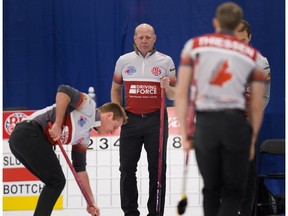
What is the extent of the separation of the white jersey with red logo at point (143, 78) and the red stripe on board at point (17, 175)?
1.12 meters

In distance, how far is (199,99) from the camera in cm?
354

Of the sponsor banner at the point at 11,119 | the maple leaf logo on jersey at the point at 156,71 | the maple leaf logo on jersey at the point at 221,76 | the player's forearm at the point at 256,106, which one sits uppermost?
the maple leaf logo on jersey at the point at 156,71

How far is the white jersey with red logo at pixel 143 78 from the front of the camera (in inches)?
200

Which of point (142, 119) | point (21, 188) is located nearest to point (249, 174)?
point (142, 119)

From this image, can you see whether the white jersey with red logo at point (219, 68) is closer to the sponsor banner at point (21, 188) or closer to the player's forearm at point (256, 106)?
the player's forearm at point (256, 106)

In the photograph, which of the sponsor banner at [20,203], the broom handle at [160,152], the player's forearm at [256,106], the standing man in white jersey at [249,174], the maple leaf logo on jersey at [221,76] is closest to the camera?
the maple leaf logo on jersey at [221,76]

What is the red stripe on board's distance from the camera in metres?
5.70

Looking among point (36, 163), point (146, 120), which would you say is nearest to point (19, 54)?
point (146, 120)

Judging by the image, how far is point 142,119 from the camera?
5082mm

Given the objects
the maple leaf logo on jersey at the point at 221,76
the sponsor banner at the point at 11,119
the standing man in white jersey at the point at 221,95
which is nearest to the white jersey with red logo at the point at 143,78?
the sponsor banner at the point at 11,119

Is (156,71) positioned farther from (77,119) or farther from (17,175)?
(17,175)

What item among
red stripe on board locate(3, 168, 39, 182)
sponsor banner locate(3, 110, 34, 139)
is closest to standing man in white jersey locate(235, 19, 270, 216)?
red stripe on board locate(3, 168, 39, 182)

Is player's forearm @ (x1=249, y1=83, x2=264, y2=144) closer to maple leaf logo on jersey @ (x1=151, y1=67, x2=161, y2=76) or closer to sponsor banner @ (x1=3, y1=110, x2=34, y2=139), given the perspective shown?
maple leaf logo on jersey @ (x1=151, y1=67, x2=161, y2=76)

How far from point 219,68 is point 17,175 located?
2729mm
